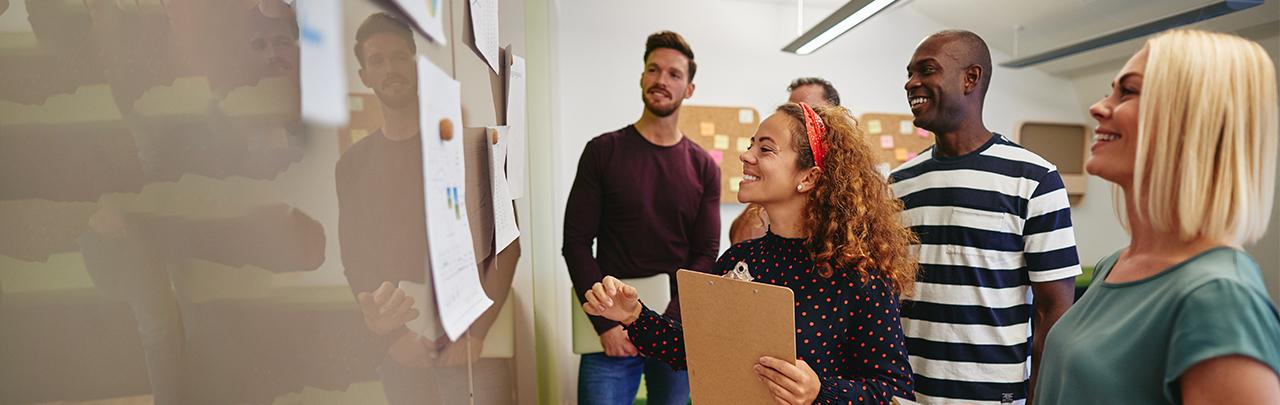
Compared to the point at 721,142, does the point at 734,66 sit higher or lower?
higher

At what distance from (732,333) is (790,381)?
127 mm

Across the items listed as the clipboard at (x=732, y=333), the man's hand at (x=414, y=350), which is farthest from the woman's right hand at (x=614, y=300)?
the man's hand at (x=414, y=350)

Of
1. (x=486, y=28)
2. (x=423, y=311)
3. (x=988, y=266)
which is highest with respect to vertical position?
(x=486, y=28)

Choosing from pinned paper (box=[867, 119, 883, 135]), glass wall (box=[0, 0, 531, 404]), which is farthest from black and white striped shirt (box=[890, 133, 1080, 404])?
pinned paper (box=[867, 119, 883, 135])

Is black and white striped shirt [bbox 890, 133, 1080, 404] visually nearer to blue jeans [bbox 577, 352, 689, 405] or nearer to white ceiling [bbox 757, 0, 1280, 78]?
blue jeans [bbox 577, 352, 689, 405]

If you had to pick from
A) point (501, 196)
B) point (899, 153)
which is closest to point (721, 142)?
point (899, 153)

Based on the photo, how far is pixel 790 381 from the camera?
0.94 m

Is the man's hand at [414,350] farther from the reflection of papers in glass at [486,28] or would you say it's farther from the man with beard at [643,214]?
the man with beard at [643,214]

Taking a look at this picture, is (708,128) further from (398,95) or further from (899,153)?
(398,95)

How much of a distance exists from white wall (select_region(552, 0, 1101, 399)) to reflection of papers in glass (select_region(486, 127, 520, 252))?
2.24m

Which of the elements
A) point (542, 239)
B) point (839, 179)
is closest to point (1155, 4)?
point (839, 179)

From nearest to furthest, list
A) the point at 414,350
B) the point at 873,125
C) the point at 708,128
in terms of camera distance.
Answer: the point at 414,350 → the point at 708,128 → the point at 873,125

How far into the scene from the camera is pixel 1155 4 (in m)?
2.96

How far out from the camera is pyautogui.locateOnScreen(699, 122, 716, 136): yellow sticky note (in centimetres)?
375
